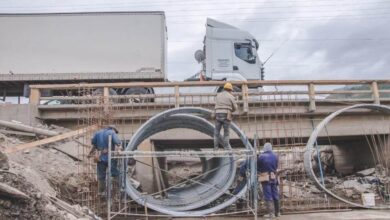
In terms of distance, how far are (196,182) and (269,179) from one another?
160 cm

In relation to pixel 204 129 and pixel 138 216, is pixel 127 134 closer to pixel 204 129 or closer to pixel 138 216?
pixel 204 129

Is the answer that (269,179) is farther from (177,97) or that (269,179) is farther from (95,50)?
(95,50)

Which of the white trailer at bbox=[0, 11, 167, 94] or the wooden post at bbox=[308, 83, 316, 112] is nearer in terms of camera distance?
the wooden post at bbox=[308, 83, 316, 112]

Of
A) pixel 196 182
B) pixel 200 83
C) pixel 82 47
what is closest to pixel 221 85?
pixel 200 83

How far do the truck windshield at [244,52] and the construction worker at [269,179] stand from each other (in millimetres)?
8126

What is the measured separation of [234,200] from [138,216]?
6.91ft

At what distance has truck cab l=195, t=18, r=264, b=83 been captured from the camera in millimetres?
16500

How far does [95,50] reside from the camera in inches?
634

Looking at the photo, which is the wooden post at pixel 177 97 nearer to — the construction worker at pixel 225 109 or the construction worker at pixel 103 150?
the construction worker at pixel 225 109

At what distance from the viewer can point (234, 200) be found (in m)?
9.43

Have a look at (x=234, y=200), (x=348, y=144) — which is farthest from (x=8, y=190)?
(x=348, y=144)

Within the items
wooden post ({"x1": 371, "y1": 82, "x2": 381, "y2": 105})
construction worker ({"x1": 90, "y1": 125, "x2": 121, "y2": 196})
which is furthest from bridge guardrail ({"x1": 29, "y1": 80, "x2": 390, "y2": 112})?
construction worker ({"x1": 90, "y1": 125, "x2": 121, "y2": 196})

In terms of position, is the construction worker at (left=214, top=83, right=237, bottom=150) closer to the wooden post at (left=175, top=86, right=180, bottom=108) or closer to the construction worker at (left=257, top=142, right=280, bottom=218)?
the construction worker at (left=257, top=142, right=280, bottom=218)

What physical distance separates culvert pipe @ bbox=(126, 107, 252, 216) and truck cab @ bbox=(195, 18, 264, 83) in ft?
17.0
